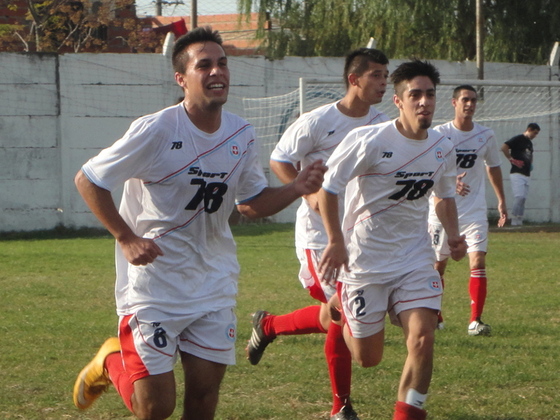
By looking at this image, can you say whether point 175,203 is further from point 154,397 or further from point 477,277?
point 477,277

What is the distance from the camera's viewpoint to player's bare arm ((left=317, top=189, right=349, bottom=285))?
516 centimetres

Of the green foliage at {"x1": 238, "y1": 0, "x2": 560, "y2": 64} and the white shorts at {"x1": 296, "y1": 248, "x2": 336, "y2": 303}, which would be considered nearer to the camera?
the white shorts at {"x1": 296, "y1": 248, "x2": 336, "y2": 303}

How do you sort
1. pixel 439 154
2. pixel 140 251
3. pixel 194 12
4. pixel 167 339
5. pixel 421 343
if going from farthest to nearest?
pixel 194 12
pixel 439 154
pixel 421 343
pixel 167 339
pixel 140 251

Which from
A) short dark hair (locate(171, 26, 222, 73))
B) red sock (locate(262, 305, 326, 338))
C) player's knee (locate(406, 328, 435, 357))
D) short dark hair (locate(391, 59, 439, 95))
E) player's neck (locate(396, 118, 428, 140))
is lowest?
red sock (locate(262, 305, 326, 338))

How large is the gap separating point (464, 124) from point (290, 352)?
3222 mm

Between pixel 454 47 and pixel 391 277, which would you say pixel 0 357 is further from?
pixel 454 47

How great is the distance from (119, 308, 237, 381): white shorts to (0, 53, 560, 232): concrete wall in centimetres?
1442

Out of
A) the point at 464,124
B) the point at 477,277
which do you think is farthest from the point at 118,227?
the point at 464,124

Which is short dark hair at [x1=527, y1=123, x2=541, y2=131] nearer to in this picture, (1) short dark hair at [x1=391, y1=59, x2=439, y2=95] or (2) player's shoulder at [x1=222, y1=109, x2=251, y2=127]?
(1) short dark hair at [x1=391, y1=59, x2=439, y2=95]

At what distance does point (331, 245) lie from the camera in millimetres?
5203

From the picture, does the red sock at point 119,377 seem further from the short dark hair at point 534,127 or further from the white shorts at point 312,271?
the short dark hair at point 534,127

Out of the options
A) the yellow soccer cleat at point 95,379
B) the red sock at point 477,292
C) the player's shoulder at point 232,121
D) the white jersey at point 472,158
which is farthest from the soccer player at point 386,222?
the white jersey at point 472,158

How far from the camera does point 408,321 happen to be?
16.9ft

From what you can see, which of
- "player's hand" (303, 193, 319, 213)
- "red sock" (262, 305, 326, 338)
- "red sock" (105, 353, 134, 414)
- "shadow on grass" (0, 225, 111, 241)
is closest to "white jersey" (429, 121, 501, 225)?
"red sock" (262, 305, 326, 338)
